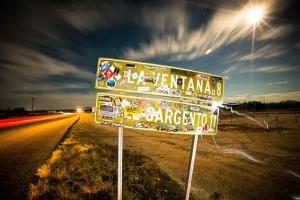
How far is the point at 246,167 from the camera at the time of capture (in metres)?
7.89

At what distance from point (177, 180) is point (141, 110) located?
349 cm

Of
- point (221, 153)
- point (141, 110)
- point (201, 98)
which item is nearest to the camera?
point (141, 110)

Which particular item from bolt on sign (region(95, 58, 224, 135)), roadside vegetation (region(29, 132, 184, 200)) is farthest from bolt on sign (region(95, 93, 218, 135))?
roadside vegetation (region(29, 132, 184, 200))

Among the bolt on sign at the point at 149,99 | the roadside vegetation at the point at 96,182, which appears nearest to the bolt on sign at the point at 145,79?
the bolt on sign at the point at 149,99

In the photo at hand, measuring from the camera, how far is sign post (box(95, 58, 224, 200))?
380 centimetres

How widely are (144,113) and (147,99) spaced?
0.28 m

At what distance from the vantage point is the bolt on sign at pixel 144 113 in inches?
149

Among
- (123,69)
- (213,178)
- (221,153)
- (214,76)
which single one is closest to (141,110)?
(123,69)

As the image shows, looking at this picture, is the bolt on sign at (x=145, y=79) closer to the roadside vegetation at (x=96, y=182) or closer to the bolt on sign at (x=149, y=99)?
the bolt on sign at (x=149, y=99)

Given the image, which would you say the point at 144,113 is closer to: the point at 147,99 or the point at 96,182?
the point at 147,99

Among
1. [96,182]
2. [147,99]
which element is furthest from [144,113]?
[96,182]

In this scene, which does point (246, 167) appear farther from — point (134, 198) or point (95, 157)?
point (95, 157)

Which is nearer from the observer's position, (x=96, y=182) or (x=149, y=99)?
(x=149, y=99)

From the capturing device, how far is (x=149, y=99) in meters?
3.89
